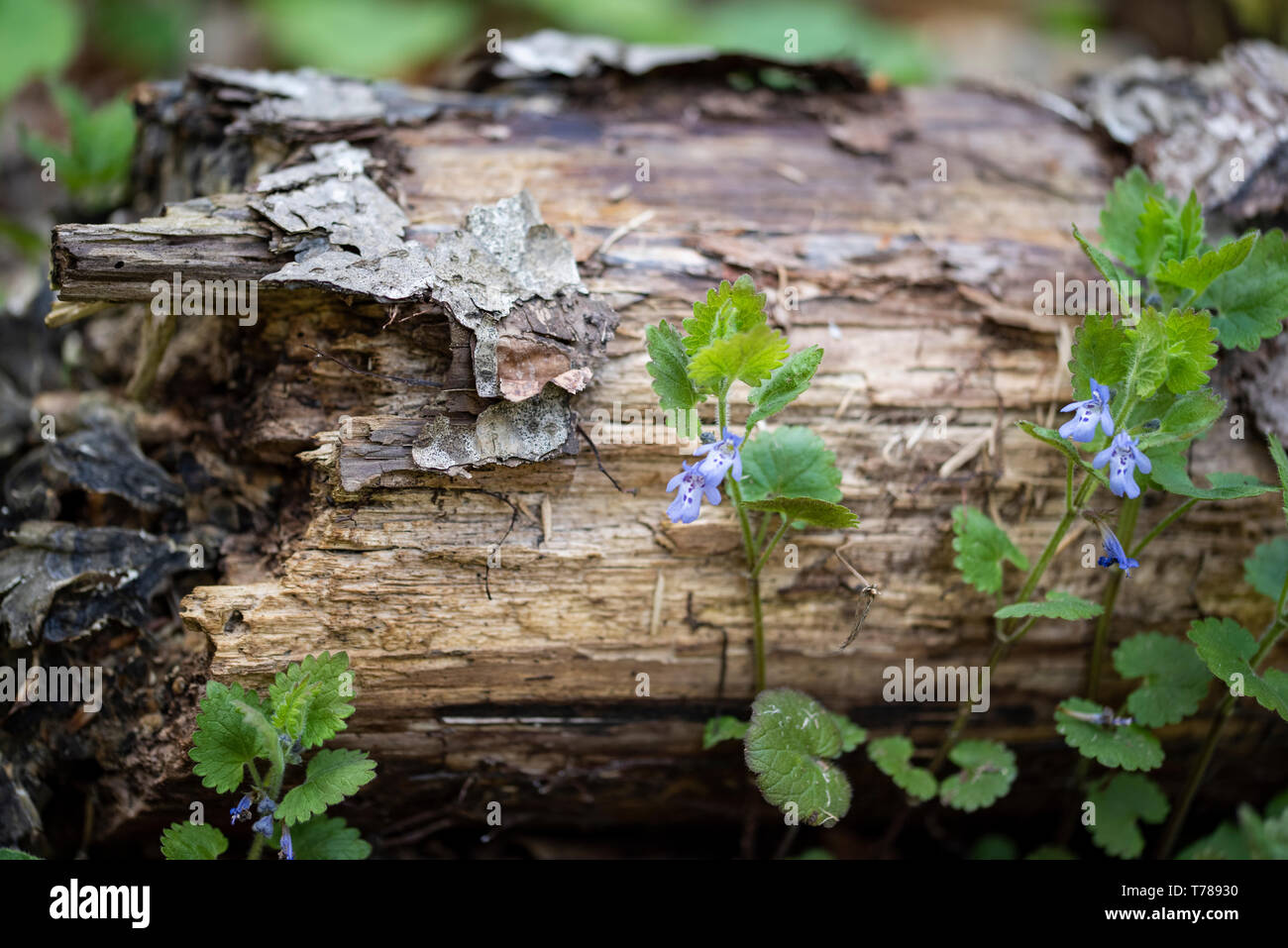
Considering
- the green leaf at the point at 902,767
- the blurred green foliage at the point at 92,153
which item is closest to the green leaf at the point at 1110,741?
the green leaf at the point at 902,767

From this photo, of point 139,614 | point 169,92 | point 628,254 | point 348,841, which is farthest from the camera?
point 169,92

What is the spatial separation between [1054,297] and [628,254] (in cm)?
122

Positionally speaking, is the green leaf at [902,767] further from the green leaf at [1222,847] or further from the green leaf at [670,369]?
the green leaf at [670,369]

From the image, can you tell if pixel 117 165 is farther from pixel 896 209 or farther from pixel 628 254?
pixel 896 209

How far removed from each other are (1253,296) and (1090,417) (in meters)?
0.74

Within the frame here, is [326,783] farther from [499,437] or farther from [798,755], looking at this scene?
[798,755]

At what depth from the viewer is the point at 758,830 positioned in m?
2.77

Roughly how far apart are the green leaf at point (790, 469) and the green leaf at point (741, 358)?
0.31 metres

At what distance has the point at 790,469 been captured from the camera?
7.34 ft

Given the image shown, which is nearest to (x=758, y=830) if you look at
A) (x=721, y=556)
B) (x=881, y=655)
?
(x=881, y=655)

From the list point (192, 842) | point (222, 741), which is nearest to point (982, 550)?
point (222, 741)

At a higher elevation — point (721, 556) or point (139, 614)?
point (721, 556)

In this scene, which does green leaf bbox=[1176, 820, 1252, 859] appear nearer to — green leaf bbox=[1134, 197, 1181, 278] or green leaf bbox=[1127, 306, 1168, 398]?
green leaf bbox=[1127, 306, 1168, 398]

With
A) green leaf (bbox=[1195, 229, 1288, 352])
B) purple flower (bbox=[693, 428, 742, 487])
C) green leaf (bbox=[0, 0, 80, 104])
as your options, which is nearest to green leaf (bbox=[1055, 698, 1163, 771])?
green leaf (bbox=[1195, 229, 1288, 352])
